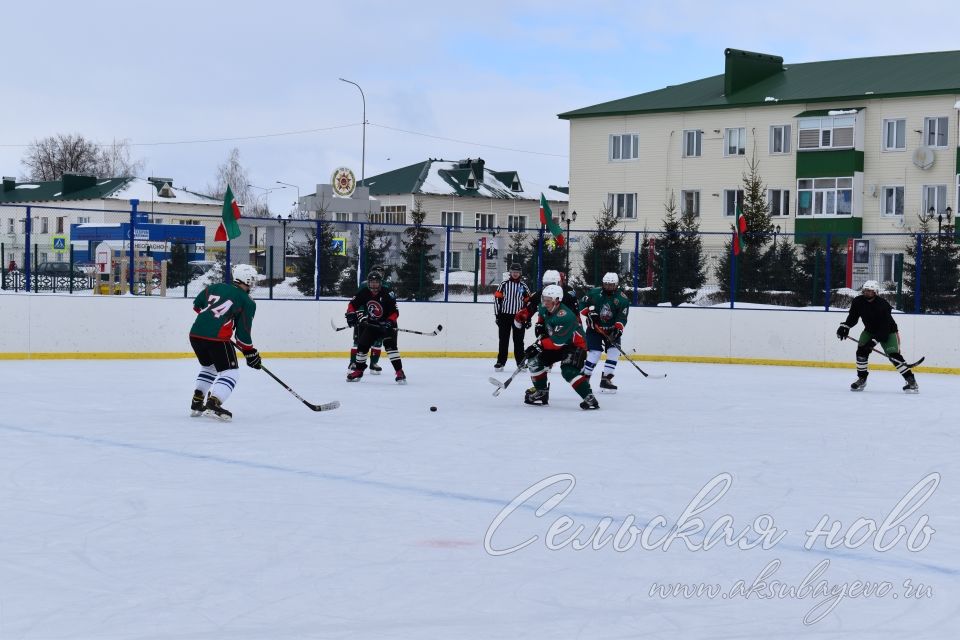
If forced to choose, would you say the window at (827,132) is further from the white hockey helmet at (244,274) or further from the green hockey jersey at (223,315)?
the green hockey jersey at (223,315)

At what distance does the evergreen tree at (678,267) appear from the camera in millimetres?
17359

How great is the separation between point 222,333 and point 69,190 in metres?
57.3

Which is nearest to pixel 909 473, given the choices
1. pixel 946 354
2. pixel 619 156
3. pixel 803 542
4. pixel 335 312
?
pixel 803 542

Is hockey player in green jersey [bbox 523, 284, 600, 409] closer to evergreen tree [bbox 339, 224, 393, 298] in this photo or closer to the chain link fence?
the chain link fence

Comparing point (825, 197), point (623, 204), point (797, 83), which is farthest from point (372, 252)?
point (797, 83)

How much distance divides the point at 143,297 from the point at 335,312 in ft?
8.30

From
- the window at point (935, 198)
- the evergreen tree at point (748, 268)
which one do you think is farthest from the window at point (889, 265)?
the window at point (935, 198)

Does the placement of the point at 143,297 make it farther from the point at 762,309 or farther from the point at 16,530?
the point at 16,530

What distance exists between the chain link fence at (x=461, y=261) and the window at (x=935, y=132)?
61.7 feet

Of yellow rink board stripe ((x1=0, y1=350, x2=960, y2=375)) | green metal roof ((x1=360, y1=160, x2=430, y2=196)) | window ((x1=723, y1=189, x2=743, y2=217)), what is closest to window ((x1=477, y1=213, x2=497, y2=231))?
green metal roof ((x1=360, y1=160, x2=430, y2=196))

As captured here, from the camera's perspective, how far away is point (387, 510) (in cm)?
546

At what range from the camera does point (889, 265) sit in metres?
16.3

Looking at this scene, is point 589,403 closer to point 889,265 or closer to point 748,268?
point 748,268

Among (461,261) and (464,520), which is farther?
(461,261)
